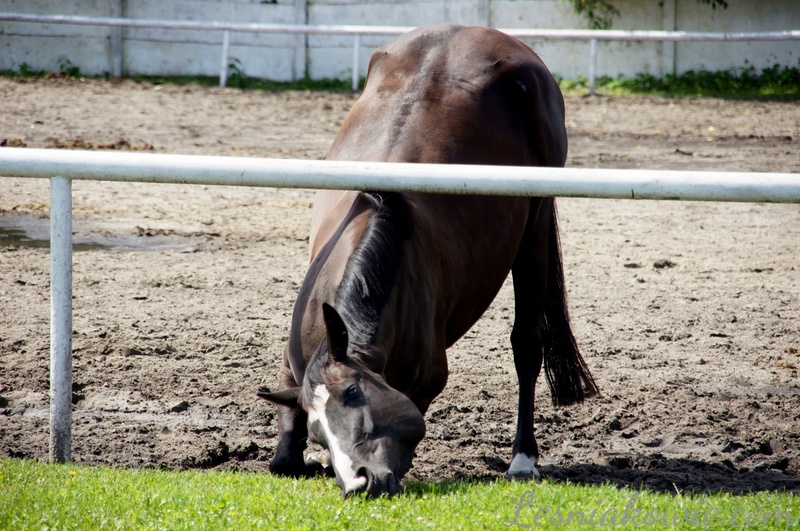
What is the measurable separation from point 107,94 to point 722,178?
44.5ft

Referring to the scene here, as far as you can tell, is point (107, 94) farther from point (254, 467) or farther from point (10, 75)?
point (254, 467)

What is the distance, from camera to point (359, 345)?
2.99 meters

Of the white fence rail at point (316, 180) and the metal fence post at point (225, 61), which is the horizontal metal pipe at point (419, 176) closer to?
the white fence rail at point (316, 180)

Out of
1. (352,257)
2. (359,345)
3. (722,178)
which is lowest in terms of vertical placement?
(359,345)

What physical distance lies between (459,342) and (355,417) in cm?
295

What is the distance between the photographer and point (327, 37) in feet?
58.2

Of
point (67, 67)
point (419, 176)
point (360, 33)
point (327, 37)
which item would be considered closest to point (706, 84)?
point (360, 33)

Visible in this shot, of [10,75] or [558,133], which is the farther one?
[10,75]

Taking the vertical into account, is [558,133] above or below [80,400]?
above

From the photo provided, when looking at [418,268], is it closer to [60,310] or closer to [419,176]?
[419,176]

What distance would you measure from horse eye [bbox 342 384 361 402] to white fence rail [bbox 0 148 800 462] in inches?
31.4

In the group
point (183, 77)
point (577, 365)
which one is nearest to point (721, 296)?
point (577, 365)

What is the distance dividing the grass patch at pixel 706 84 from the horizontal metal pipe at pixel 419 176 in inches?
553

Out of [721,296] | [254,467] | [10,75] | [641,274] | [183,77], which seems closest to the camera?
[254,467]
